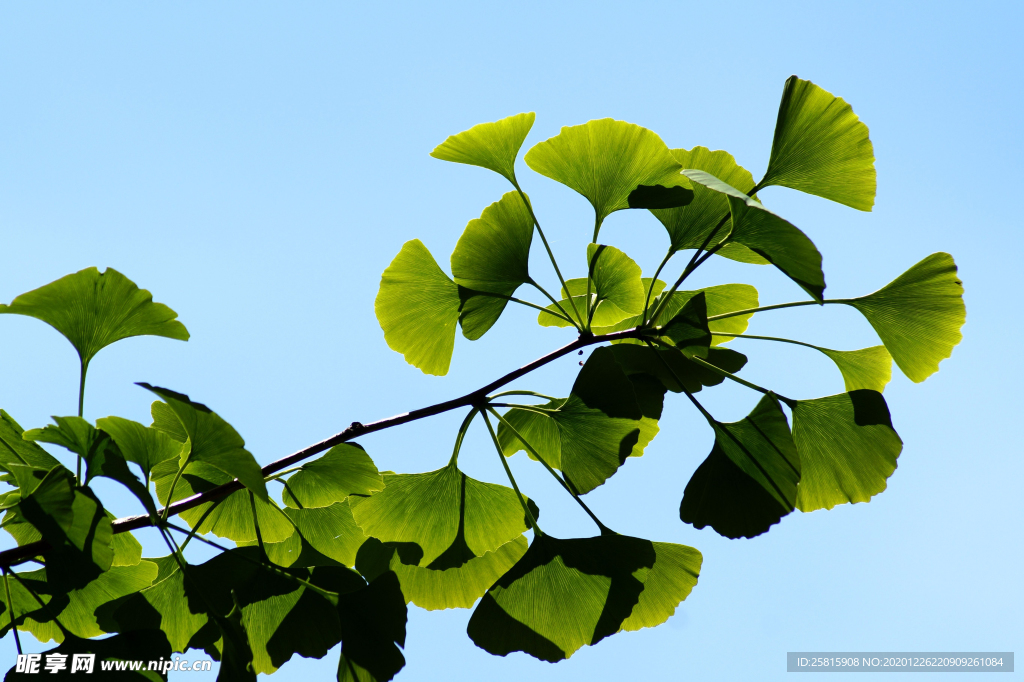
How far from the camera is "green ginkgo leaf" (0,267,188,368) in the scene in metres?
0.94

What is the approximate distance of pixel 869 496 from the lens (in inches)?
43.4

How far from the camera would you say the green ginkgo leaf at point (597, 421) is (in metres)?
1.01

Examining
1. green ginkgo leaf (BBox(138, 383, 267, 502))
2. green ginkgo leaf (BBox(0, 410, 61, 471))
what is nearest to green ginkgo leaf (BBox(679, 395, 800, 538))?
green ginkgo leaf (BBox(138, 383, 267, 502))

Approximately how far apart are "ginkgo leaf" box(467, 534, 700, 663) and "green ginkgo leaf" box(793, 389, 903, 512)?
24 cm

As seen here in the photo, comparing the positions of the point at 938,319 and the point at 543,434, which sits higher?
the point at 938,319

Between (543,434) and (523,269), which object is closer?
(523,269)

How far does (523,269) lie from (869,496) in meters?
0.66

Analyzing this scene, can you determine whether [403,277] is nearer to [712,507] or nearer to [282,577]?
[282,577]

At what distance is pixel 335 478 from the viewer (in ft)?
3.52

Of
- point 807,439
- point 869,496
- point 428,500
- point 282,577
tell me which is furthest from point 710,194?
point 282,577

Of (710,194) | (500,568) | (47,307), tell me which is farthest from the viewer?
(500,568)

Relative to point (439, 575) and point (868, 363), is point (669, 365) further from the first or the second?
point (439, 575)

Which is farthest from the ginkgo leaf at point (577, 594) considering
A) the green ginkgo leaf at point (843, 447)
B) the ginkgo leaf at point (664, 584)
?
the green ginkgo leaf at point (843, 447)

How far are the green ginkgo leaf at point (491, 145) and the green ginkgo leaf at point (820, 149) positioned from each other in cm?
38
